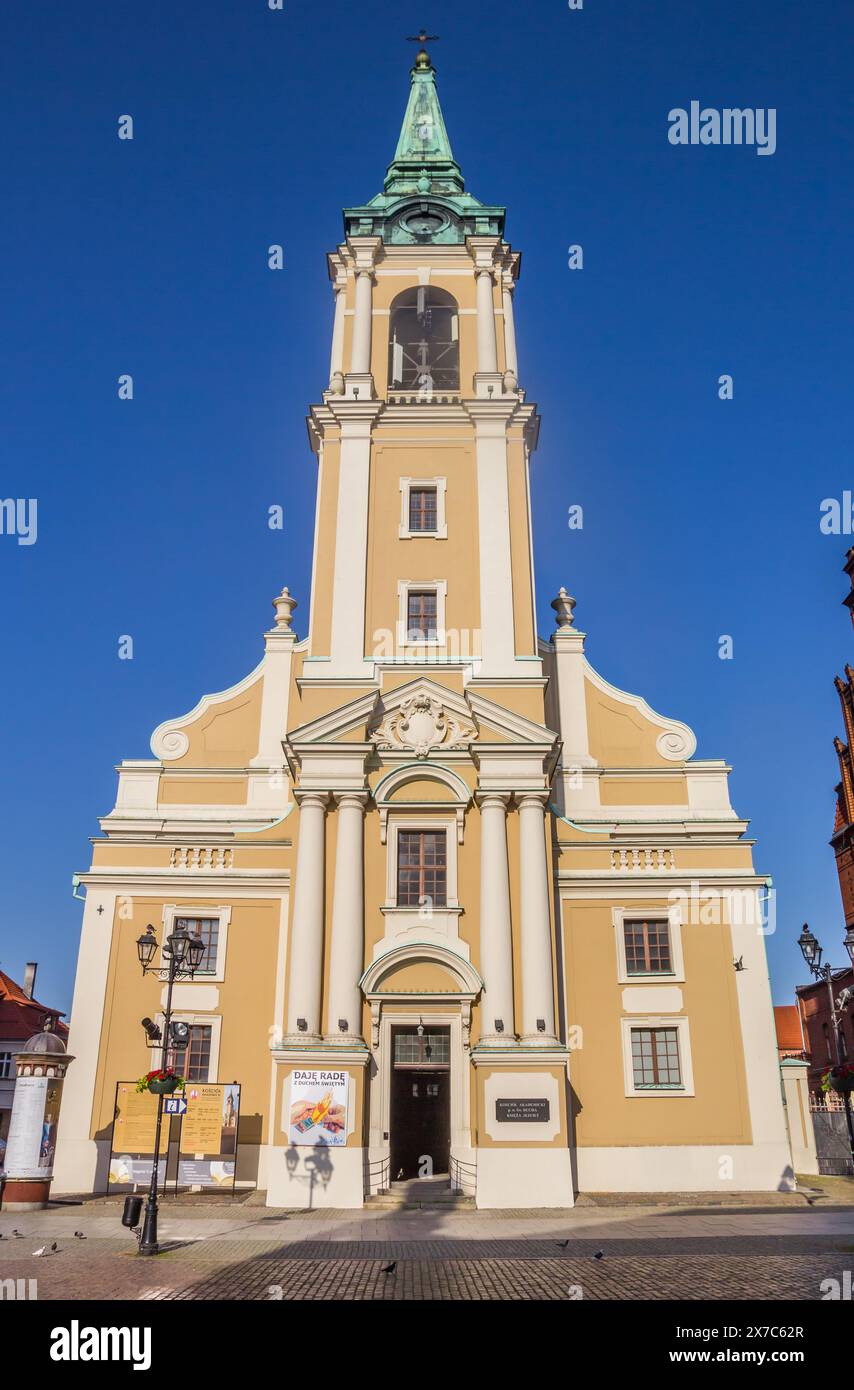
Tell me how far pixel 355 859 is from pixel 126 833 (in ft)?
24.8

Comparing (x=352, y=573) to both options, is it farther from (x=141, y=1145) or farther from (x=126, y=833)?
(x=141, y=1145)

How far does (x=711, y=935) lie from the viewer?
86.6 feet

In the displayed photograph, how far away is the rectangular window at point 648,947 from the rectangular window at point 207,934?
10557mm

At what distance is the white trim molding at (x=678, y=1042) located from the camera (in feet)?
81.4

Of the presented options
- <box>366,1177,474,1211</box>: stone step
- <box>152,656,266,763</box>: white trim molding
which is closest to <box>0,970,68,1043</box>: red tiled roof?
<box>152,656,266,763</box>: white trim molding

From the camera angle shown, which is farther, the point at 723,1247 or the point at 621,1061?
the point at 621,1061

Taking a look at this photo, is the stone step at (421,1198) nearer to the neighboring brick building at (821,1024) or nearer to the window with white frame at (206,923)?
the window with white frame at (206,923)

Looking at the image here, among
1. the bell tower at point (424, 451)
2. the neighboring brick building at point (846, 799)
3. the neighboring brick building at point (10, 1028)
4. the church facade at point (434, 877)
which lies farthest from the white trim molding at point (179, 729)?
the neighboring brick building at point (846, 799)

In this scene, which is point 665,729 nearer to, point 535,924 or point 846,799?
point 535,924

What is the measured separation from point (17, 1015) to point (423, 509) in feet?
123

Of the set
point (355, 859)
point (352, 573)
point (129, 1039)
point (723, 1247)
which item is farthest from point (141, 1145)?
point (352, 573)

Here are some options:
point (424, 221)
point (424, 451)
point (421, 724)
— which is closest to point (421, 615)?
point (421, 724)
